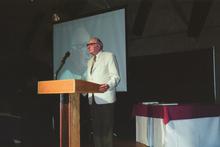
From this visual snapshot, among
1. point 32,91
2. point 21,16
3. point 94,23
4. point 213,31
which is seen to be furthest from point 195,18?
point 21,16

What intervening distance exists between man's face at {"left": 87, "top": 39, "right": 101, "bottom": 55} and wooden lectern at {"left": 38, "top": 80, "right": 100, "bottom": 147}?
0.85 m

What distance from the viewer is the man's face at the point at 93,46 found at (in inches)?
116

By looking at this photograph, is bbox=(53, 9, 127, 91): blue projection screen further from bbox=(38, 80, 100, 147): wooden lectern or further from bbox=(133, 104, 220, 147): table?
bbox=(38, 80, 100, 147): wooden lectern

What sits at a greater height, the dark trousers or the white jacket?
the white jacket

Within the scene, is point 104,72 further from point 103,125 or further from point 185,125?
point 185,125

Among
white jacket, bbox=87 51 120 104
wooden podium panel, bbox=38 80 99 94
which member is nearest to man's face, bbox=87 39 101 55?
white jacket, bbox=87 51 120 104

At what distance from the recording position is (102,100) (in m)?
3.13

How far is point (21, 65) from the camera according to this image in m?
6.19

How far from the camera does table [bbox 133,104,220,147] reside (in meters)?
3.39

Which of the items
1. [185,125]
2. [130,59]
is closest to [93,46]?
[185,125]

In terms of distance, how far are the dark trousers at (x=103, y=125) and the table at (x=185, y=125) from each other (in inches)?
22.7

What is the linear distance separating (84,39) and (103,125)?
88.7 inches

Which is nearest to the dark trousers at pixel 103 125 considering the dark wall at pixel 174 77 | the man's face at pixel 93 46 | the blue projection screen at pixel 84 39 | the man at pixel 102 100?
the man at pixel 102 100

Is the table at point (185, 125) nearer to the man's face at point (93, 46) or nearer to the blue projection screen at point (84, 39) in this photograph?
the man's face at point (93, 46)
